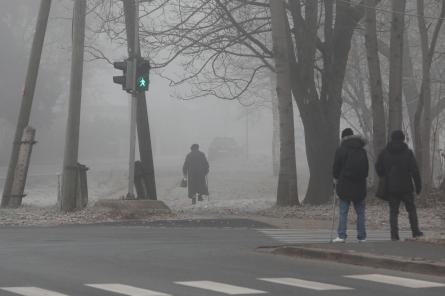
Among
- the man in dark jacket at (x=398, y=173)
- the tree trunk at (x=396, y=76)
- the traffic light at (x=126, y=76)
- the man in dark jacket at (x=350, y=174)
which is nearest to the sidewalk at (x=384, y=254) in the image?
the man in dark jacket at (x=350, y=174)

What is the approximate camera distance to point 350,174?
1401cm

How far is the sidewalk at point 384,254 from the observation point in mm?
11188

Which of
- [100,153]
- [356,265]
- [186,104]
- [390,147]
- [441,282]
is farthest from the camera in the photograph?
[186,104]

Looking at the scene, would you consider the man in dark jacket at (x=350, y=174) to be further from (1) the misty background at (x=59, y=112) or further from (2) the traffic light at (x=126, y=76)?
(1) the misty background at (x=59, y=112)

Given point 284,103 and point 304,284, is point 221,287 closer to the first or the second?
point 304,284

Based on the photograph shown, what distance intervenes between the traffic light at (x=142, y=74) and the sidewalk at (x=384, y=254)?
27.8 ft

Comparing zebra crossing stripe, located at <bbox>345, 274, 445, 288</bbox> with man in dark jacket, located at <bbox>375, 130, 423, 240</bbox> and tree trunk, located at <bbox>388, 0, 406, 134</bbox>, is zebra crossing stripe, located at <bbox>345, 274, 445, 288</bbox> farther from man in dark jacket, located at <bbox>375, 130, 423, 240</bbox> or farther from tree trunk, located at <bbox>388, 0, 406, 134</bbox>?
tree trunk, located at <bbox>388, 0, 406, 134</bbox>

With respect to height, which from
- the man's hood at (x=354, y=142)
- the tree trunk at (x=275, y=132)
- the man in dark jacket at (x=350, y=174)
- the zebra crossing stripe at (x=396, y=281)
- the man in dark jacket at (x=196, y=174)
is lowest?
the zebra crossing stripe at (x=396, y=281)

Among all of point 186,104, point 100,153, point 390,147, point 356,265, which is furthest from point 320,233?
point 186,104

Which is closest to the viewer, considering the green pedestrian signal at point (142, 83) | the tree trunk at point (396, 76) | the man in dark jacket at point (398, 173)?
the man in dark jacket at point (398, 173)

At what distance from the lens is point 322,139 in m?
25.2

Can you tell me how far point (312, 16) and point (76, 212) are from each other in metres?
8.03

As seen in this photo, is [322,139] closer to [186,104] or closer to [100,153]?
[100,153]

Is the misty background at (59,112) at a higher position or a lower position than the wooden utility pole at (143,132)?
higher
